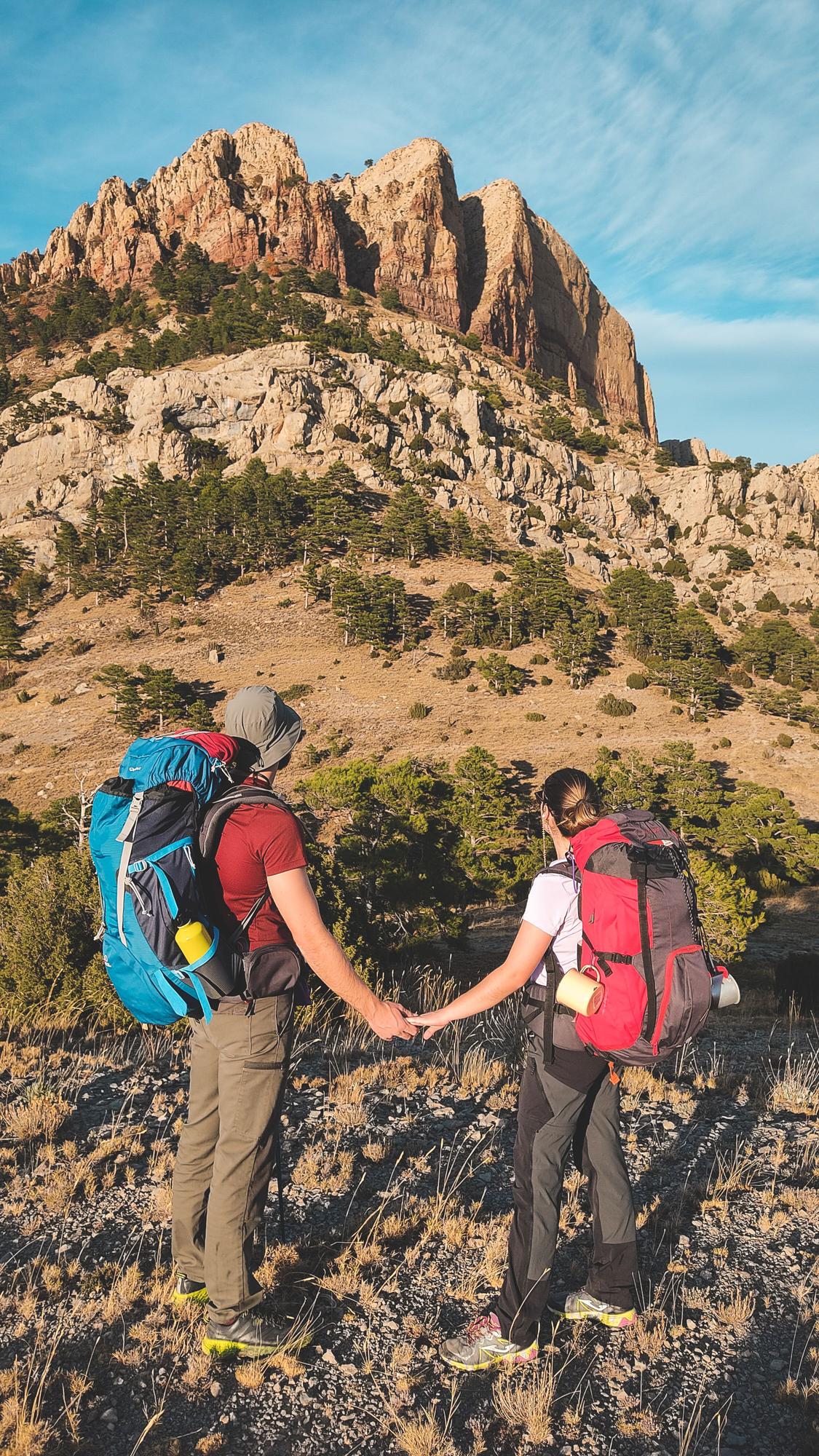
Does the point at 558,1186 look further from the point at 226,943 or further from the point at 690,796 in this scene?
the point at 690,796

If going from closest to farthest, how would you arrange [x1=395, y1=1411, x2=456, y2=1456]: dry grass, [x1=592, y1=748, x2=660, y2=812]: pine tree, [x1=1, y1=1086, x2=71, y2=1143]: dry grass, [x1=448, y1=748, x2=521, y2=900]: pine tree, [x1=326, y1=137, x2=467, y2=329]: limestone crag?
[x1=395, y1=1411, x2=456, y2=1456]: dry grass, [x1=1, y1=1086, x2=71, y2=1143]: dry grass, [x1=448, y1=748, x2=521, y2=900]: pine tree, [x1=592, y1=748, x2=660, y2=812]: pine tree, [x1=326, y1=137, x2=467, y2=329]: limestone crag

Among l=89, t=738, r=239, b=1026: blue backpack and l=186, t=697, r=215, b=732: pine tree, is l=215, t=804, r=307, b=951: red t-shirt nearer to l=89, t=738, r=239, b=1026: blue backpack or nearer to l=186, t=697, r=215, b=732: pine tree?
l=89, t=738, r=239, b=1026: blue backpack

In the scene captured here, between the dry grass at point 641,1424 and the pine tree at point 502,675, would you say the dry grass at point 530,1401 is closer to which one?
the dry grass at point 641,1424

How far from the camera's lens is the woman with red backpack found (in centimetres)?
234

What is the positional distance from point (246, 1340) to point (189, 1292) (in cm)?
36

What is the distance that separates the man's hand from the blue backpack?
639mm

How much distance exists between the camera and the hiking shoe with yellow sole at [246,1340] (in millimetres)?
2322

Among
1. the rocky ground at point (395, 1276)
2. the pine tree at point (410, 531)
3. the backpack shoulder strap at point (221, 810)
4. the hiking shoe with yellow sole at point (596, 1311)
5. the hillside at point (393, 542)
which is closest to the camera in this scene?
the rocky ground at point (395, 1276)

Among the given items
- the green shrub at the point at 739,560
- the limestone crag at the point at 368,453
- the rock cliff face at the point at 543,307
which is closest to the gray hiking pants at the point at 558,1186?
the limestone crag at the point at 368,453

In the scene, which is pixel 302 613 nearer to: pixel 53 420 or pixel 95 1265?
pixel 53 420

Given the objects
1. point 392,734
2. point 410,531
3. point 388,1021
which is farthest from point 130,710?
point 388,1021

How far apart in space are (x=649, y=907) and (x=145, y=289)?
107831 mm

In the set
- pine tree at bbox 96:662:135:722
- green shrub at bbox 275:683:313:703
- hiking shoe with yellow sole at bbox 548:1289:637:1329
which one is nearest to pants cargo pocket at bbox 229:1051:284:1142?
hiking shoe with yellow sole at bbox 548:1289:637:1329

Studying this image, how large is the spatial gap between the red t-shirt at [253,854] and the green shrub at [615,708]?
3660 cm
